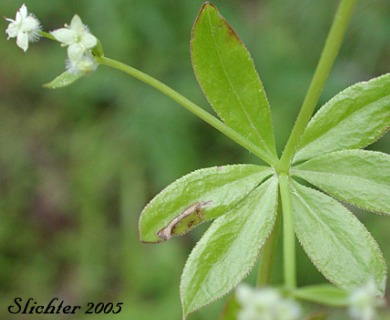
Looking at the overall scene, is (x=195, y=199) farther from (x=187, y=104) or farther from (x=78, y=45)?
(x=78, y=45)

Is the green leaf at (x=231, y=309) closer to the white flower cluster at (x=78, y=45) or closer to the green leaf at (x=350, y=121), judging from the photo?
the green leaf at (x=350, y=121)

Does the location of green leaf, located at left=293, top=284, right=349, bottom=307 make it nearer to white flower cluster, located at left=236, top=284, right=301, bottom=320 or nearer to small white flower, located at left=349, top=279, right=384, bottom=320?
small white flower, located at left=349, top=279, right=384, bottom=320

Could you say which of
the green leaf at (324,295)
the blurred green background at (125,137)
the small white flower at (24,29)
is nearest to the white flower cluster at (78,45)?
the small white flower at (24,29)

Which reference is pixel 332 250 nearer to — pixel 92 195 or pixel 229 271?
pixel 229 271

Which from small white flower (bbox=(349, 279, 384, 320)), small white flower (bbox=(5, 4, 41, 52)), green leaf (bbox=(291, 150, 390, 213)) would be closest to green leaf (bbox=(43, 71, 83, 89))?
small white flower (bbox=(5, 4, 41, 52))

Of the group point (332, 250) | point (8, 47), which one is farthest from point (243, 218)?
point (8, 47)

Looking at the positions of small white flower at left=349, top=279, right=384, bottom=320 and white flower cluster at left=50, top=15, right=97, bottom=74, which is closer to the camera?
small white flower at left=349, top=279, right=384, bottom=320
